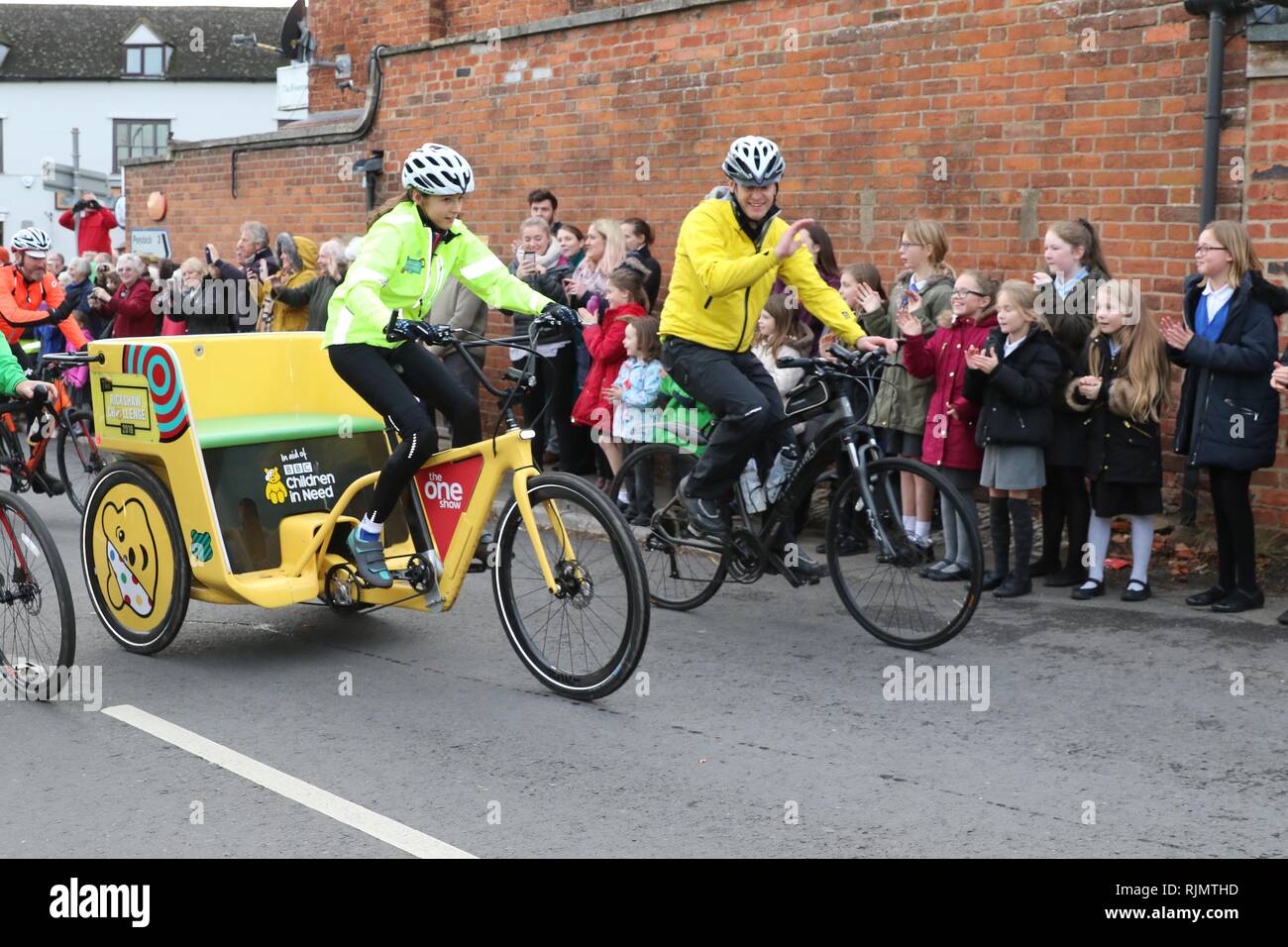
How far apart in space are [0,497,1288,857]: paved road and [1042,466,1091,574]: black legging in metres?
0.61

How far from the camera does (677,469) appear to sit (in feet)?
26.0

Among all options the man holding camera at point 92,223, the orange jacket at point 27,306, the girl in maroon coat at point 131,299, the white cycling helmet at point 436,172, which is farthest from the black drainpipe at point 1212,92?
the man holding camera at point 92,223

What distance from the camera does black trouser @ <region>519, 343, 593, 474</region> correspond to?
11688 millimetres

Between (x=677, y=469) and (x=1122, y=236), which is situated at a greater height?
(x=1122, y=236)

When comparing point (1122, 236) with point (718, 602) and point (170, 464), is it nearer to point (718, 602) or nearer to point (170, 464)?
point (718, 602)

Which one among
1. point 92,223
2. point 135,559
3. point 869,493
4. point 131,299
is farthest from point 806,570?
point 92,223

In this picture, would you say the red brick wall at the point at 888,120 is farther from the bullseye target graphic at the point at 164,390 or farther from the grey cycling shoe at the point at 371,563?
the bullseye target graphic at the point at 164,390

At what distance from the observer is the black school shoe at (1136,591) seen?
7902mm

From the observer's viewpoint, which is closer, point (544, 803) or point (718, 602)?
point (544, 803)

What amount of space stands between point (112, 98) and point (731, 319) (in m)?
66.1

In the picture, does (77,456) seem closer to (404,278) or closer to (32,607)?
(32,607)

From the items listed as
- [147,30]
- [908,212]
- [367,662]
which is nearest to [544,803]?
[367,662]

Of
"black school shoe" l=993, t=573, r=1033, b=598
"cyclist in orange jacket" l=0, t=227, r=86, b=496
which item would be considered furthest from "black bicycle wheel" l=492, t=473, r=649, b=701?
"cyclist in orange jacket" l=0, t=227, r=86, b=496

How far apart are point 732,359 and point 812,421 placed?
1108 mm
